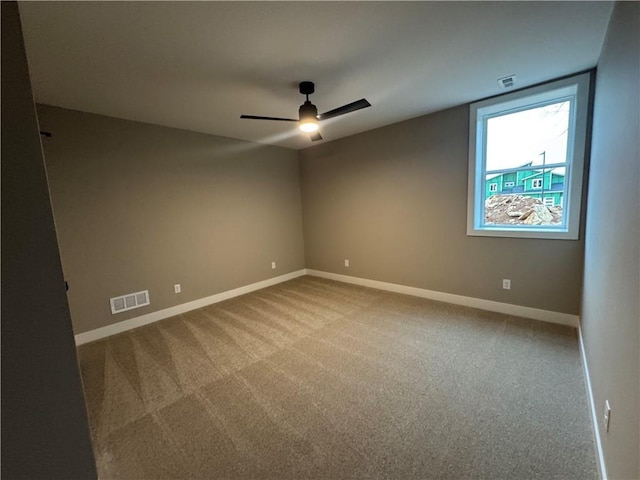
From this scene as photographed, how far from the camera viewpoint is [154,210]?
3.43m

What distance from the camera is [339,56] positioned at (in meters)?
2.11

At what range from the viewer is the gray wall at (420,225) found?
9.68ft

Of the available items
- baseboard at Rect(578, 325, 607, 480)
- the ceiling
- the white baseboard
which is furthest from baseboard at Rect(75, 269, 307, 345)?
baseboard at Rect(578, 325, 607, 480)

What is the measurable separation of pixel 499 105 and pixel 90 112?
4.53m

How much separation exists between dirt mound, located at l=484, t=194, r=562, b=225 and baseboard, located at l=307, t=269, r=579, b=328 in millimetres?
982

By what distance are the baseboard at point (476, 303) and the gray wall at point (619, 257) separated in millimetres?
1244

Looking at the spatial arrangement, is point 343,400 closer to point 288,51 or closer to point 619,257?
point 619,257

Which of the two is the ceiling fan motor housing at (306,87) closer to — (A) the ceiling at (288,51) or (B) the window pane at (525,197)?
(A) the ceiling at (288,51)

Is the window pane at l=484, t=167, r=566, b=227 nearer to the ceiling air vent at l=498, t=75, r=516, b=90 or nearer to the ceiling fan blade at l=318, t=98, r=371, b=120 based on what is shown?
the ceiling air vent at l=498, t=75, r=516, b=90

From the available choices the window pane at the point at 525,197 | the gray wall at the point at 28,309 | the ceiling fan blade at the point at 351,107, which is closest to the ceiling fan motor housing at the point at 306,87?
the ceiling fan blade at the point at 351,107

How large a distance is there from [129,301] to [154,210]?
3.80ft

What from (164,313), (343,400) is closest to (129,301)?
(164,313)

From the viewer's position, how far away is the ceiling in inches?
63.9

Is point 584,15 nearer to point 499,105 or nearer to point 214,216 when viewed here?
point 499,105
